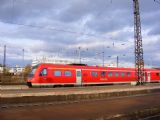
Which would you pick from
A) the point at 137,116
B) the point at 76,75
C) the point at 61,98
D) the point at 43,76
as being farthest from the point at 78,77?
the point at 137,116

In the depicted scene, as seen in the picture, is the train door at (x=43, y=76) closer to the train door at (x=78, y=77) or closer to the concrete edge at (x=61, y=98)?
the train door at (x=78, y=77)

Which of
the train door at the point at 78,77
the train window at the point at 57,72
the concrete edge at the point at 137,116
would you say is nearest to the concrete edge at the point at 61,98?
the concrete edge at the point at 137,116

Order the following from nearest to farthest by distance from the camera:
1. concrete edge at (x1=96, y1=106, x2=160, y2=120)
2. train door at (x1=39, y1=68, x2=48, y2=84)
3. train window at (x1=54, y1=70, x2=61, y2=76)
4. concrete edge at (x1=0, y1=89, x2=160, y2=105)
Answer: concrete edge at (x1=96, y1=106, x2=160, y2=120) < concrete edge at (x1=0, y1=89, x2=160, y2=105) < train door at (x1=39, y1=68, x2=48, y2=84) < train window at (x1=54, y1=70, x2=61, y2=76)

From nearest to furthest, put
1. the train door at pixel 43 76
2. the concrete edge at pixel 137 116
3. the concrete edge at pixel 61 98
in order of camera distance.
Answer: the concrete edge at pixel 137 116, the concrete edge at pixel 61 98, the train door at pixel 43 76

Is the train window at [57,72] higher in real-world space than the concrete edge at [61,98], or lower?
higher

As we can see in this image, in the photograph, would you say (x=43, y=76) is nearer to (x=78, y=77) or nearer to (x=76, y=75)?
(x=76, y=75)

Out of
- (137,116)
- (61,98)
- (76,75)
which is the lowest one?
(137,116)

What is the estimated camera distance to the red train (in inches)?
1542

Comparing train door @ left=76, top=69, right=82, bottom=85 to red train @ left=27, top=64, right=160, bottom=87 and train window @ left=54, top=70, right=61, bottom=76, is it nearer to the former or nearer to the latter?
red train @ left=27, top=64, right=160, bottom=87

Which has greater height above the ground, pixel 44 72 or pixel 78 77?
pixel 44 72

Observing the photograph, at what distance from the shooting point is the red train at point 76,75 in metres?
39.2

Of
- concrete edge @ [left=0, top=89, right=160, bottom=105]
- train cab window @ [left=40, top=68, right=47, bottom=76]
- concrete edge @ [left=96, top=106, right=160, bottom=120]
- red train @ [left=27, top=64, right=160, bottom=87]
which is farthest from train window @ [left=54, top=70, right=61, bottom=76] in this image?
concrete edge @ [left=96, top=106, right=160, bottom=120]

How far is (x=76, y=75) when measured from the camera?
43531mm

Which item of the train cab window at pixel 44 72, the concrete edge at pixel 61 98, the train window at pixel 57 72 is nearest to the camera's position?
the concrete edge at pixel 61 98
